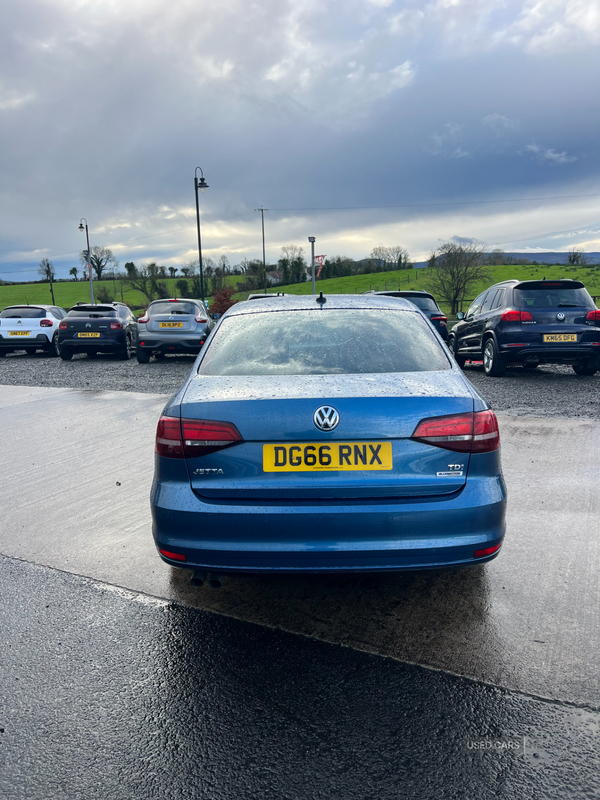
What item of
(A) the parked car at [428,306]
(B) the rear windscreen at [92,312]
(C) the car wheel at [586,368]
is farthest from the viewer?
(B) the rear windscreen at [92,312]

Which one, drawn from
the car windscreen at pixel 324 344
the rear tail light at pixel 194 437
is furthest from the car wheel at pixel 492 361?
the rear tail light at pixel 194 437

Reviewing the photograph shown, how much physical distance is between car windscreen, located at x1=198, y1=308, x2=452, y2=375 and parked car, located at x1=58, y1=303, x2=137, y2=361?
14.1 m

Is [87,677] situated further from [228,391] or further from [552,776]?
[552,776]

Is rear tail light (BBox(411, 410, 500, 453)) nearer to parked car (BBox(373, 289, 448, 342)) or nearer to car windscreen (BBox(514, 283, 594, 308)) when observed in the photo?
car windscreen (BBox(514, 283, 594, 308))

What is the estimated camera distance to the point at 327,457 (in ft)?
8.63

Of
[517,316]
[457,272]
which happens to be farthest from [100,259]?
[517,316]

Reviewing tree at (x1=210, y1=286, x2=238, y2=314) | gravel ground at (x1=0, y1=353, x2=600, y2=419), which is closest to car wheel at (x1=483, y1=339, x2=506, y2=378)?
gravel ground at (x1=0, y1=353, x2=600, y2=419)

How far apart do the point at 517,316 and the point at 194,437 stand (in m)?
9.46

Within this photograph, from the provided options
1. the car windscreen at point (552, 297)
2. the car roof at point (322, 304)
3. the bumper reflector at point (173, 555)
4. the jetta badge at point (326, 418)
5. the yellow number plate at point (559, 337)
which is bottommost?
the bumper reflector at point (173, 555)

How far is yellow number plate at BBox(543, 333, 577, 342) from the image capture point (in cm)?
1085

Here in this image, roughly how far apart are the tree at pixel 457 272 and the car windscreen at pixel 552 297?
186ft

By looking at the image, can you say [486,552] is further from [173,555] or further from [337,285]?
[337,285]

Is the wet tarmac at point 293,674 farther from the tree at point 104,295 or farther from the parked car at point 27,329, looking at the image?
the tree at point 104,295

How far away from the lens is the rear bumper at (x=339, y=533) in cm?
261
